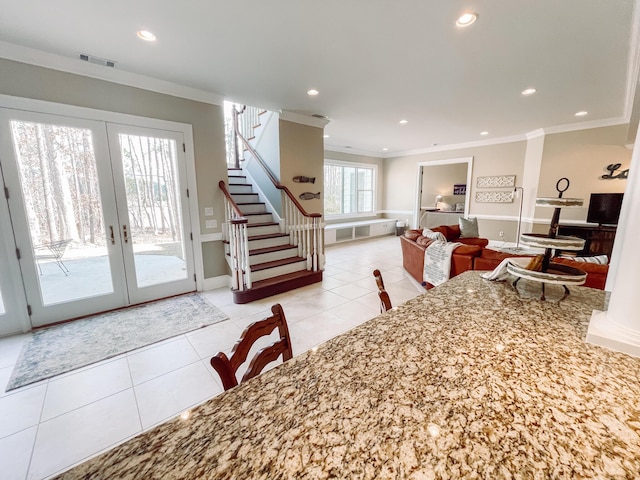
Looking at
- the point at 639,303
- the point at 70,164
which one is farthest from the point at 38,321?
the point at 639,303

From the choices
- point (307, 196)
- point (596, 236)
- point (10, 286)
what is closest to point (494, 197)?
point (596, 236)

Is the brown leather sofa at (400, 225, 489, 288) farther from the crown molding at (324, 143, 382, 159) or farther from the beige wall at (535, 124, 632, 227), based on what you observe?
the crown molding at (324, 143, 382, 159)

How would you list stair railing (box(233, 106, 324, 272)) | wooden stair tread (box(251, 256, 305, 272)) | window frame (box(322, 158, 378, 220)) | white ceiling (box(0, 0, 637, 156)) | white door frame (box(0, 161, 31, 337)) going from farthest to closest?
window frame (box(322, 158, 378, 220)) < stair railing (box(233, 106, 324, 272)) < wooden stair tread (box(251, 256, 305, 272)) < white door frame (box(0, 161, 31, 337)) < white ceiling (box(0, 0, 637, 156))

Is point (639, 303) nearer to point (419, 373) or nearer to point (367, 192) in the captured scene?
point (419, 373)

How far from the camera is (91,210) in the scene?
10.4 ft

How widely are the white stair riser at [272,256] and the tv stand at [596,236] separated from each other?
4.85 meters

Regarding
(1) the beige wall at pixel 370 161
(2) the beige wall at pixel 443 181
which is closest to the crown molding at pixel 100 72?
(1) the beige wall at pixel 370 161

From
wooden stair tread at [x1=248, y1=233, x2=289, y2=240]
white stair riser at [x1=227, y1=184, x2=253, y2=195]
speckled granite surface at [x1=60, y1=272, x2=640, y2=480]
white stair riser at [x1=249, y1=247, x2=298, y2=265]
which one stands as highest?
white stair riser at [x1=227, y1=184, x2=253, y2=195]

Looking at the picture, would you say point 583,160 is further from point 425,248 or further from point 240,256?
point 240,256

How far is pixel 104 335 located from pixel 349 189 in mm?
7246

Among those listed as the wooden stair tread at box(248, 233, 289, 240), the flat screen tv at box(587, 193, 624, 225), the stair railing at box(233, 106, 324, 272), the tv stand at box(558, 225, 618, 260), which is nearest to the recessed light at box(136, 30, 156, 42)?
the stair railing at box(233, 106, 324, 272)

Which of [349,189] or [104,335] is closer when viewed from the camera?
[104,335]

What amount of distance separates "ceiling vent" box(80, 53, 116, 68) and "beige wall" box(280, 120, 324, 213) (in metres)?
2.30

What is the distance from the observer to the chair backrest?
0.87 m
